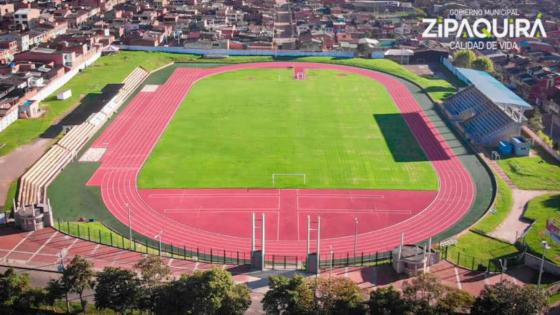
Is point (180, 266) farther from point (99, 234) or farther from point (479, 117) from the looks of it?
point (479, 117)

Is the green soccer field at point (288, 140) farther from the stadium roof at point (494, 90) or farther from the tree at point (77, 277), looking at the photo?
the tree at point (77, 277)

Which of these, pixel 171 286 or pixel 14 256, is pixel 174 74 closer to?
pixel 14 256

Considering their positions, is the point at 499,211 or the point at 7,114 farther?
the point at 7,114

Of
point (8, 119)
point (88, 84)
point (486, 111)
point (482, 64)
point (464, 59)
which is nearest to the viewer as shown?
point (8, 119)

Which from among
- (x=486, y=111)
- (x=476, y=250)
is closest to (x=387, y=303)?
(x=476, y=250)

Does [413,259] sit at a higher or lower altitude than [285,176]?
lower

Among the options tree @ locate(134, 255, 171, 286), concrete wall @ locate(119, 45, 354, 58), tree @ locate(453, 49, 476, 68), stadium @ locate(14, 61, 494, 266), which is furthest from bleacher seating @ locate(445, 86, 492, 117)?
tree @ locate(134, 255, 171, 286)
